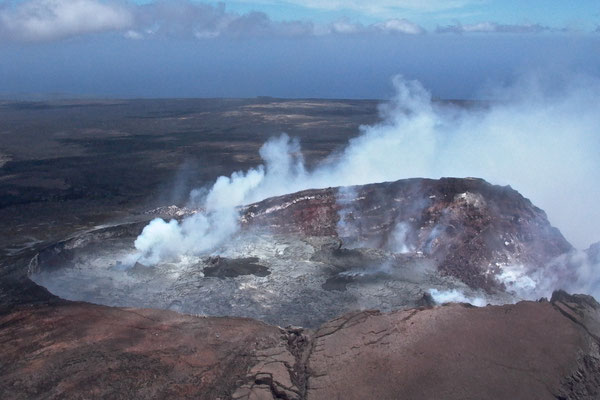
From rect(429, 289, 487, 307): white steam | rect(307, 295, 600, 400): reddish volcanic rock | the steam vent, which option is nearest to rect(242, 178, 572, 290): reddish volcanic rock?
the steam vent

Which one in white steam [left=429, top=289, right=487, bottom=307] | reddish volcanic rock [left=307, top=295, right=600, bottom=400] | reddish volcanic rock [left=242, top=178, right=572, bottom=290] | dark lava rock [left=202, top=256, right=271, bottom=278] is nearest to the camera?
reddish volcanic rock [left=307, top=295, right=600, bottom=400]

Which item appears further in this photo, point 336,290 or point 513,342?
point 336,290

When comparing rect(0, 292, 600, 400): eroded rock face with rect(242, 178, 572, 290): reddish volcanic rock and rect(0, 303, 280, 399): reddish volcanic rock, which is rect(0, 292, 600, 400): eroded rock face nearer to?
rect(0, 303, 280, 399): reddish volcanic rock

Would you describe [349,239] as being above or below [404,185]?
below

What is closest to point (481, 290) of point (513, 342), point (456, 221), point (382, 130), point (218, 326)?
point (456, 221)

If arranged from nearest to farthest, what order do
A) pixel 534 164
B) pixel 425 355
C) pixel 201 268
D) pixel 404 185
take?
1. pixel 425 355
2. pixel 201 268
3. pixel 404 185
4. pixel 534 164

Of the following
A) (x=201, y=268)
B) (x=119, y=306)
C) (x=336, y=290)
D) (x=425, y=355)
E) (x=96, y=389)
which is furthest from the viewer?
(x=201, y=268)

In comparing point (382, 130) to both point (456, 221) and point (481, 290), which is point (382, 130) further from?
point (481, 290)
